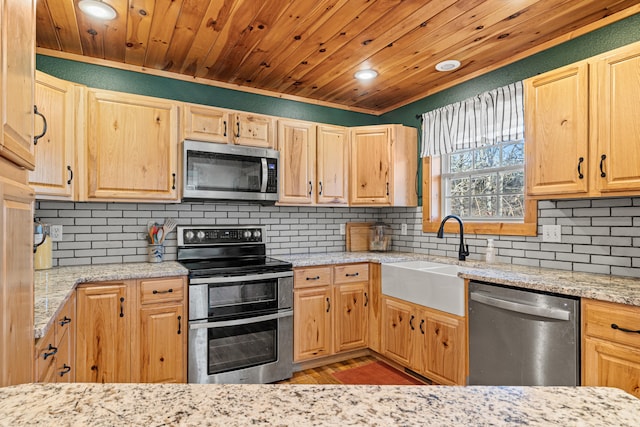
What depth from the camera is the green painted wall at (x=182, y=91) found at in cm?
272

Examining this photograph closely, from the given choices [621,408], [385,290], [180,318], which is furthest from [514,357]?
[180,318]

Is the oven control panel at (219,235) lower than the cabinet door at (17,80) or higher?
lower

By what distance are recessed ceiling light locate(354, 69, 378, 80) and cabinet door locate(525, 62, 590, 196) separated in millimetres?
1179

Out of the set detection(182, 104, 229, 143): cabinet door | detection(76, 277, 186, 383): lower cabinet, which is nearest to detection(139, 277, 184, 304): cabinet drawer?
detection(76, 277, 186, 383): lower cabinet

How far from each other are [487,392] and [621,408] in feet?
0.69

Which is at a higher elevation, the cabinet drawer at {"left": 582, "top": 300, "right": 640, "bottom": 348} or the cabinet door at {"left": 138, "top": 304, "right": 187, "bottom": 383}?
the cabinet drawer at {"left": 582, "top": 300, "right": 640, "bottom": 348}

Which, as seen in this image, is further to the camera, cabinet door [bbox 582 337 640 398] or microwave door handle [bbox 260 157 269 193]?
microwave door handle [bbox 260 157 269 193]

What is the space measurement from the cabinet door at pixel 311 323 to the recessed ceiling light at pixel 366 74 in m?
1.84

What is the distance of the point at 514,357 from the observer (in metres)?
2.12

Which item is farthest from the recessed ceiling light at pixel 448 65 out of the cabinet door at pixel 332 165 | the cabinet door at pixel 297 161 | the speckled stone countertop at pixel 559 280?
the speckled stone countertop at pixel 559 280

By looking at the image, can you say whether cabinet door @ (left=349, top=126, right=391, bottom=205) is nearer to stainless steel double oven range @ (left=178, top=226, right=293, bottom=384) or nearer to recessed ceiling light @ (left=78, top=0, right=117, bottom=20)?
stainless steel double oven range @ (left=178, top=226, right=293, bottom=384)

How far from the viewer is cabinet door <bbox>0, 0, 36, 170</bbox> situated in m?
0.77

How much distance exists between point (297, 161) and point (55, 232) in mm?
1941

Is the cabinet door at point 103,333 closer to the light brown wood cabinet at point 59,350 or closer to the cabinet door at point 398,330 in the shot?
the light brown wood cabinet at point 59,350
